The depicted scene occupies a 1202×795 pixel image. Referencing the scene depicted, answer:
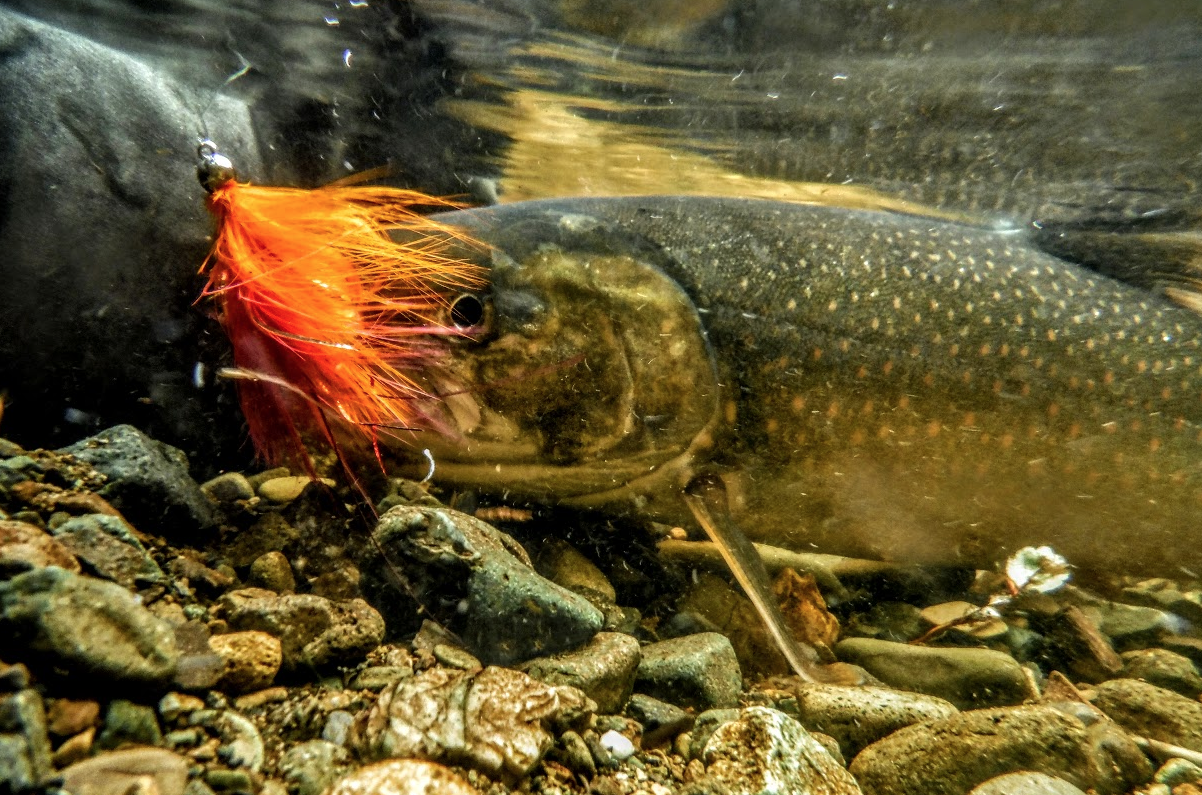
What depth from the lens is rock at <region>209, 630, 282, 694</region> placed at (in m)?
1.52

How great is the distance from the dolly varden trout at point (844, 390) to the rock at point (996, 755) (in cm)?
138

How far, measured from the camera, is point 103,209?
3.04 meters

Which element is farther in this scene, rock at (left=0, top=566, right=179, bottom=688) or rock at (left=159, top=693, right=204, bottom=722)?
rock at (left=159, top=693, right=204, bottom=722)

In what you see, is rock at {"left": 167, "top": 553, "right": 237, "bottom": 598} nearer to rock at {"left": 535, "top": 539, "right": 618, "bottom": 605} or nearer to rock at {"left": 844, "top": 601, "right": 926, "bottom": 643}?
rock at {"left": 535, "top": 539, "right": 618, "bottom": 605}

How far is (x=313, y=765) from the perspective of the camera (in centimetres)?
134

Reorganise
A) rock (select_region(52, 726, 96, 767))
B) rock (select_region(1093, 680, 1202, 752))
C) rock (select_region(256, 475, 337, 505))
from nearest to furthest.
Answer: rock (select_region(52, 726, 96, 767))
rock (select_region(1093, 680, 1202, 752))
rock (select_region(256, 475, 337, 505))

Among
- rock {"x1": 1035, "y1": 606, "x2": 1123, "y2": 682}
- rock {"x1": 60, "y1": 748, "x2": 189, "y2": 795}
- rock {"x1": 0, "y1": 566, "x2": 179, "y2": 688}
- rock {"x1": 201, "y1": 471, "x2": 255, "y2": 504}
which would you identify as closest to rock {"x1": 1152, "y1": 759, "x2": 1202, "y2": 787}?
rock {"x1": 1035, "y1": 606, "x2": 1123, "y2": 682}

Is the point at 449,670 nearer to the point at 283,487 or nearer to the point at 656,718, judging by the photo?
the point at 656,718

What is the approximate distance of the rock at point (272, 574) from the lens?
2043 mm

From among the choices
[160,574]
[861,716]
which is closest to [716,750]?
[861,716]

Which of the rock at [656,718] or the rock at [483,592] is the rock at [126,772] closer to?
the rock at [483,592]

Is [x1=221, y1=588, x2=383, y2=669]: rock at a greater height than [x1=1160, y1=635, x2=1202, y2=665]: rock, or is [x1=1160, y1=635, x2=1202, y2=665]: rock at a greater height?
[x1=221, y1=588, x2=383, y2=669]: rock

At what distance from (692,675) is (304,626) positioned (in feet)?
4.22

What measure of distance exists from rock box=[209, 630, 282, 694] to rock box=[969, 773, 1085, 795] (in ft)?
6.37
